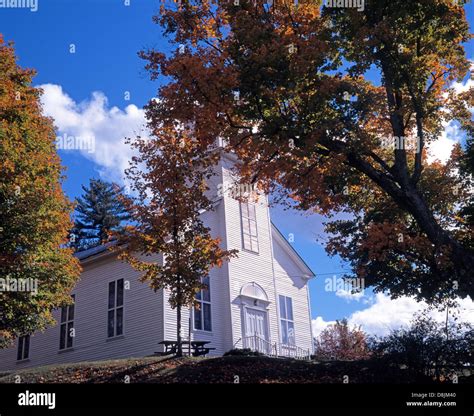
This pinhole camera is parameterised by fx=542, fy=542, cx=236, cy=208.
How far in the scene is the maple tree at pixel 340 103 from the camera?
14.8 meters

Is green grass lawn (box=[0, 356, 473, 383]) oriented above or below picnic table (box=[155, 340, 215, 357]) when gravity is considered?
below

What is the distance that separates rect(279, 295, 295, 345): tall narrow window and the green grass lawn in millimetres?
10830

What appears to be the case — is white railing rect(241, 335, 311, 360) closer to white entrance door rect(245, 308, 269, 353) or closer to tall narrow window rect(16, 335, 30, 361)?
white entrance door rect(245, 308, 269, 353)

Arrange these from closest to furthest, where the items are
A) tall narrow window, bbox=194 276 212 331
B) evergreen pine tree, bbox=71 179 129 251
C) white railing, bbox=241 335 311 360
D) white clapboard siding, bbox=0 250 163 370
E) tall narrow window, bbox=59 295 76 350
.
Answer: white clapboard siding, bbox=0 250 163 370 → tall narrow window, bbox=194 276 212 331 → white railing, bbox=241 335 311 360 → tall narrow window, bbox=59 295 76 350 → evergreen pine tree, bbox=71 179 129 251

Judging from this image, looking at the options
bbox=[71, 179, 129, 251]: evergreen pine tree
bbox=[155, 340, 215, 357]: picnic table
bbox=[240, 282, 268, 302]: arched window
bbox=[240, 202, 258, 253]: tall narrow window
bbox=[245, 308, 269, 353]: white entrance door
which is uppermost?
bbox=[71, 179, 129, 251]: evergreen pine tree

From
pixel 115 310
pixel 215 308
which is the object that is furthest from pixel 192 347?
pixel 115 310

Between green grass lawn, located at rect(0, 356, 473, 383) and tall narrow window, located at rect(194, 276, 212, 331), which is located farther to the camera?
tall narrow window, located at rect(194, 276, 212, 331)

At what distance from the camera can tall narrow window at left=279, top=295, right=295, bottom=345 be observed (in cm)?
2606

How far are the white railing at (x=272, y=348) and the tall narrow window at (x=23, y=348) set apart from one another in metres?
10.9

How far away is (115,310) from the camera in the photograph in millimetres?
23000

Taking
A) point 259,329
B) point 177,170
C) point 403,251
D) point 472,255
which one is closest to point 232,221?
point 259,329

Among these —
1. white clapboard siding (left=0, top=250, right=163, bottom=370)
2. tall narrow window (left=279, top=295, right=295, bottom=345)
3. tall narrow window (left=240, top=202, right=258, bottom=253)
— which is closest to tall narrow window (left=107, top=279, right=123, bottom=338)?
white clapboard siding (left=0, top=250, right=163, bottom=370)

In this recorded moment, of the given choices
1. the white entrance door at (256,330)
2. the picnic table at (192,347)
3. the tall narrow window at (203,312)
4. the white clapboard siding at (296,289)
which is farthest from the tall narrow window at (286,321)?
the picnic table at (192,347)

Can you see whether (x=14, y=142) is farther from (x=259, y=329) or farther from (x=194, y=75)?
(x=259, y=329)
